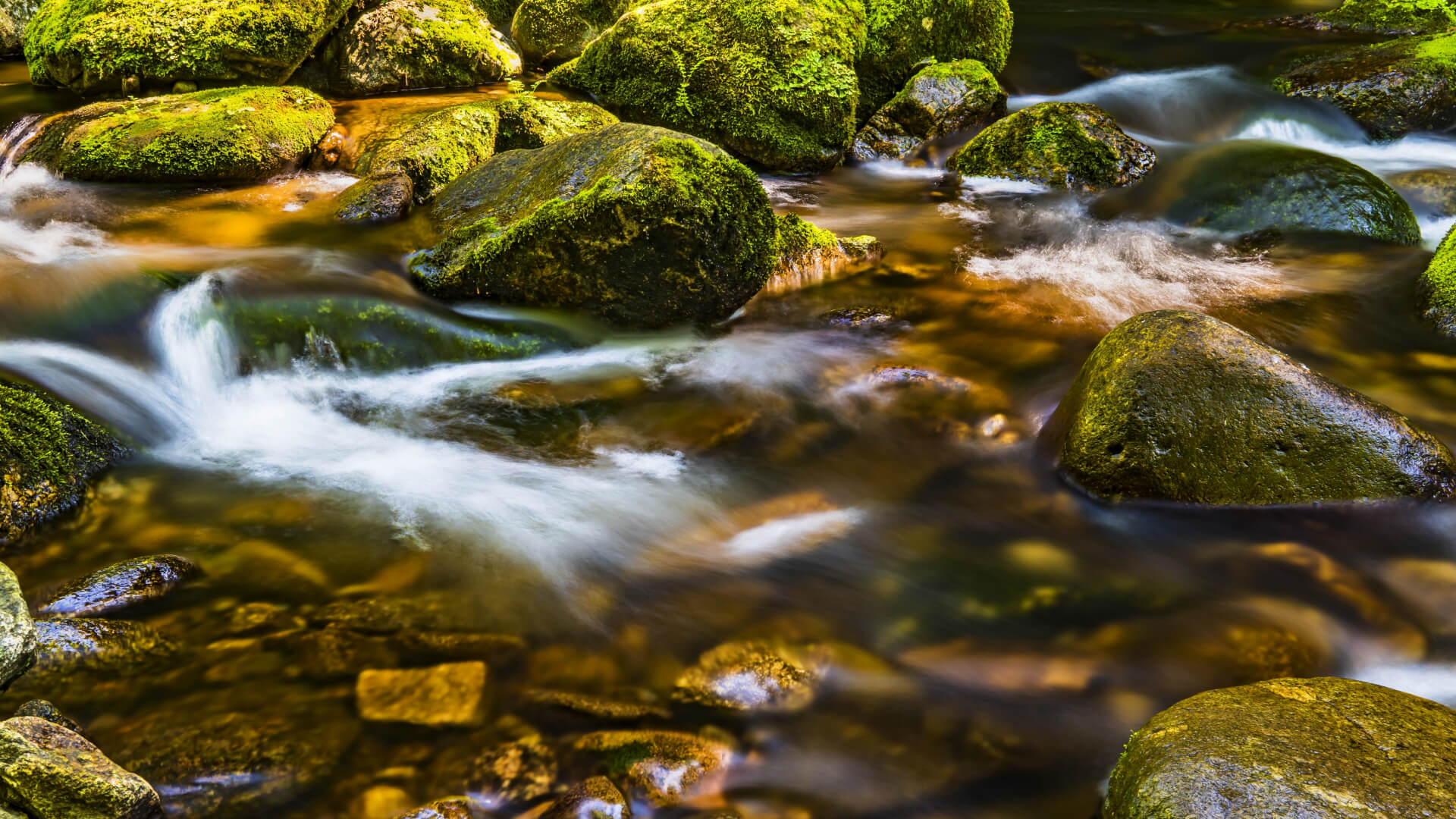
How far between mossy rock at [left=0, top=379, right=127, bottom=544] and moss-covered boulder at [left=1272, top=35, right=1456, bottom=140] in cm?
1211

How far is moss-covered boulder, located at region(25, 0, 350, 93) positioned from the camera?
779cm

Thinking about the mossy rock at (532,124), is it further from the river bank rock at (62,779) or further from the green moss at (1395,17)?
the green moss at (1395,17)

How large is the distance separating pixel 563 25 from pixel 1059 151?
252 inches

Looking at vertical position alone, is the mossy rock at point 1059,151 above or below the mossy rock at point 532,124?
below

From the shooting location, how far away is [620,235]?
4.89 metres

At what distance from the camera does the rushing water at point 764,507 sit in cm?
306

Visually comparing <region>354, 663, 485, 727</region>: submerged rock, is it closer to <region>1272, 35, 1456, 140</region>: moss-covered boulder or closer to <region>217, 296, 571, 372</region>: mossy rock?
<region>217, 296, 571, 372</region>: mossy rock

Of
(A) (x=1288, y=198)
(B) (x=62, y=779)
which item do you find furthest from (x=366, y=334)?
(A) (x=1288, y=198)

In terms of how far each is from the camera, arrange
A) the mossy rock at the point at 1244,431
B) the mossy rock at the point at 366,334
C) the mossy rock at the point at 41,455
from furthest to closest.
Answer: the mossy rock at the point at 366,334 → the mossy rock at the point at 1244,431 → the mossy rock at the point at 41,455

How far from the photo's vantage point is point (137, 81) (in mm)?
7828

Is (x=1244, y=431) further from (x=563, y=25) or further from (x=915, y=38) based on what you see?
(x=563, y=25)

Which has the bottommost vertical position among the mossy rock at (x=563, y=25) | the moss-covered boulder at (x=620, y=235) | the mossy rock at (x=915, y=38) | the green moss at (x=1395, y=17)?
the moss-covered boulder at (x=620, y=235)

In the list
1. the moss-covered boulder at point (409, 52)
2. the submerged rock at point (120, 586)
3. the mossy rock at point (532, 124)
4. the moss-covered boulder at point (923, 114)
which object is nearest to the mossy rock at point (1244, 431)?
the submerged rock at point (120, 586)

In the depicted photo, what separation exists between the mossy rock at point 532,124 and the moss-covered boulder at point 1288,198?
17.4 feet
